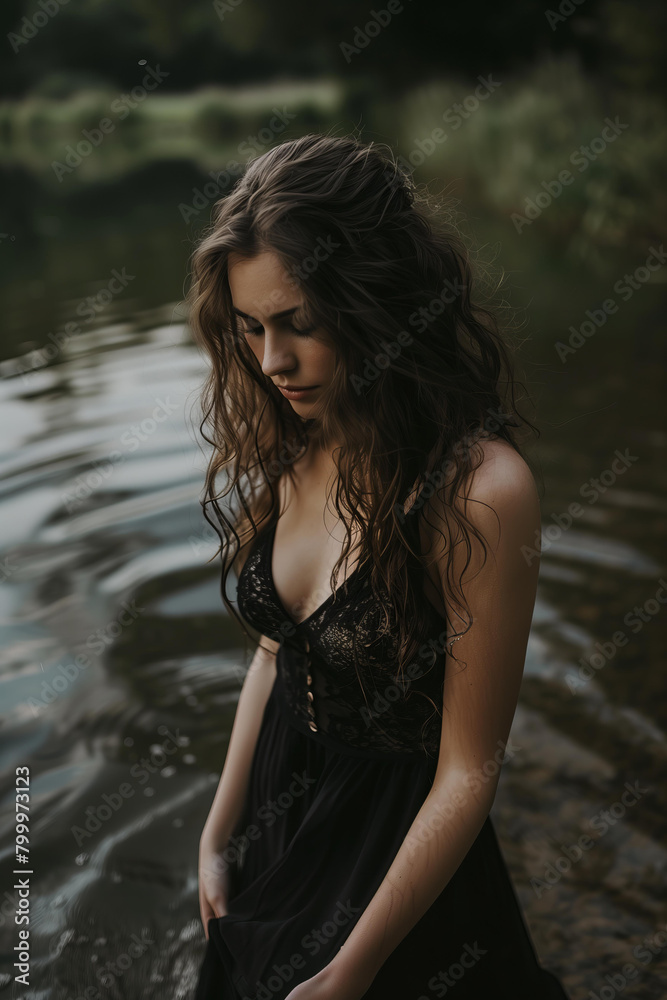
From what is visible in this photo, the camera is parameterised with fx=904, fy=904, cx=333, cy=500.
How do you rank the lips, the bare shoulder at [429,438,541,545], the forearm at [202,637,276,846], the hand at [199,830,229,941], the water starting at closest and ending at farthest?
the bare shoulder at [429,438,541,545] → the lips → the hand at [199,830,229,941] → the forearm at [202,637,276,846] → the water

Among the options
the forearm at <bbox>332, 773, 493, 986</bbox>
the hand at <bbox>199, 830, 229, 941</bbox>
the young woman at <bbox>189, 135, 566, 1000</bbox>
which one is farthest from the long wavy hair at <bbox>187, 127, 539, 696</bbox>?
the hand at <bbox>199, 830, 229, 941</bbox>

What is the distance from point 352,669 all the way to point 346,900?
34 cm

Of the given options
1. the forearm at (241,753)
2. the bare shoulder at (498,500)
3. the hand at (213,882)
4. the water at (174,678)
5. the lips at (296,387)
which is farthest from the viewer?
the water at (174,678)

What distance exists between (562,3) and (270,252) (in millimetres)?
14776

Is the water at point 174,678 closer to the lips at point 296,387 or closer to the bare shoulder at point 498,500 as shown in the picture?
the bare shoulder at point 498,500

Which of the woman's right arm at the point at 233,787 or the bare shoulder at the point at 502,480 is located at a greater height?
the bare shoulder at the point at 502,480

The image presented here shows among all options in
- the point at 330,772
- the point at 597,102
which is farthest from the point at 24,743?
the point at 597,102

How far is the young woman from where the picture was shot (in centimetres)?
124

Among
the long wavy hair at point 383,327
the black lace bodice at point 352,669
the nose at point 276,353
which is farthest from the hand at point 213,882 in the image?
the nose at point 276,353

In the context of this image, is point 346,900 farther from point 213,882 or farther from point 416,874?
point 213,882

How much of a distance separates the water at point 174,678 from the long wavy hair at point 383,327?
14.6 inches

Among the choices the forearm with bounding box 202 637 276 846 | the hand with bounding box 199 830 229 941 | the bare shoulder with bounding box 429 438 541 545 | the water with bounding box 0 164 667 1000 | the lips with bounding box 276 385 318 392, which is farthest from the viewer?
the water with bounding box 0 164 667 1000

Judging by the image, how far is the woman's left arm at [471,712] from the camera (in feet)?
3.97

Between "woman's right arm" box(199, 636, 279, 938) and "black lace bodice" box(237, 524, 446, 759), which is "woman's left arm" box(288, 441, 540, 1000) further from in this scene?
"woman's right arm" box(199, 636, 279, 938)
